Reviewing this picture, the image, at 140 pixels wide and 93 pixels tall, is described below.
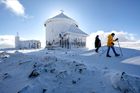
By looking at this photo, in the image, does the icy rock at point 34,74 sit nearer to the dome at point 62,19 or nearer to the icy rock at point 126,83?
the icy rock at point 126,83

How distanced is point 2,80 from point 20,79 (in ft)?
4.13

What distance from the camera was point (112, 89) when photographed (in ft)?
26.1

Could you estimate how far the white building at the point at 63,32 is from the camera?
30667 mm

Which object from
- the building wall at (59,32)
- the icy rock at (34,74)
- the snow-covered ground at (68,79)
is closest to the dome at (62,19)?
the building wall at (59,32)

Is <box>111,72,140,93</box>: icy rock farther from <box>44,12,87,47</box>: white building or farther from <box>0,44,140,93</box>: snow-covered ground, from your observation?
<box>44,12,87,47</box>: white building

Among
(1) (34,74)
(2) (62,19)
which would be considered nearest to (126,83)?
(1) (34,74)

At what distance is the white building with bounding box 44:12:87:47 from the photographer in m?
30.7

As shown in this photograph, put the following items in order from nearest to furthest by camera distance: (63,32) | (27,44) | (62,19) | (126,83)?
(126,83) → (63,32) → (62,19) → (27,44)

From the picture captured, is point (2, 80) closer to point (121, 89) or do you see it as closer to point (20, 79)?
point (20, 79)

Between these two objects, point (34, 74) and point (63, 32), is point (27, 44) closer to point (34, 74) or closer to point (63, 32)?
point (63, 32)

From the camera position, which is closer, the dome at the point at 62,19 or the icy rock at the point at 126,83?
the icy rock at the point at 126,83

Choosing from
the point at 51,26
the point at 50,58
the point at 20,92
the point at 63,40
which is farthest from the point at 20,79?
the point at 51,26

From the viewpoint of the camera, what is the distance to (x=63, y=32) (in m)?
31.4

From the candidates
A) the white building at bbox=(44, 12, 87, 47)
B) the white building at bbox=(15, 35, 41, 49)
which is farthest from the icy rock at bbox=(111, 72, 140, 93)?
the white building at bbox=(15, 35, 41, 49)
